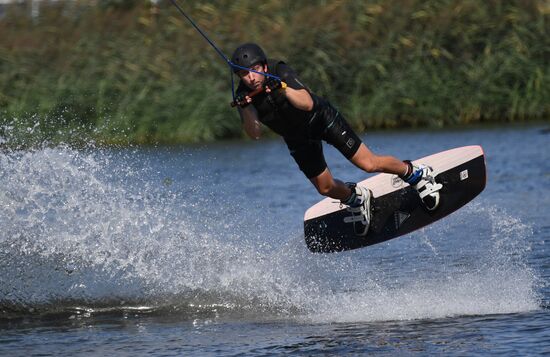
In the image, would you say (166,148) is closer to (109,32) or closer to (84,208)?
(109,32)

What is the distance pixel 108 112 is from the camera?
1961 cm

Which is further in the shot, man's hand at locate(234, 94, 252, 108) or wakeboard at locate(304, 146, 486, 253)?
wakeboard at locate(304, 146, 486, 253)

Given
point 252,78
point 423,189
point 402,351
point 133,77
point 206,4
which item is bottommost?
point 402,351

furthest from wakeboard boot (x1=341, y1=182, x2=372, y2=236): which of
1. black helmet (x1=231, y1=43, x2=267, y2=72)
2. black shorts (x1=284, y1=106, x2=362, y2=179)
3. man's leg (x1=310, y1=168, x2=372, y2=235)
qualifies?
black helmet (x1=231, y1=43, x2=267, y2=72)

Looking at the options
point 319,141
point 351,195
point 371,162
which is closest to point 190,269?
point 351,195

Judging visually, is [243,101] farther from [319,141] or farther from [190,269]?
[190,269]

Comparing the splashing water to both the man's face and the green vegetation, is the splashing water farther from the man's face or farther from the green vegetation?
the green vegetation


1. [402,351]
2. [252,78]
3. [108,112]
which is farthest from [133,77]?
[402,351]

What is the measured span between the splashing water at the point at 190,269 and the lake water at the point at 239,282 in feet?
0.04

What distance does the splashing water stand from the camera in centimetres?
848

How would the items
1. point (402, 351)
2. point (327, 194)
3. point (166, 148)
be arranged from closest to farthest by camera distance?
1. point (402, 351)
2. point (327, 194)
3. point (166, 148)

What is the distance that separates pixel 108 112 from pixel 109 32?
2.26 meters

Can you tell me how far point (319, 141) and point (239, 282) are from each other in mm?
1297

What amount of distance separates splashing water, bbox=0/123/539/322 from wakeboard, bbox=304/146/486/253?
0.92 ft
